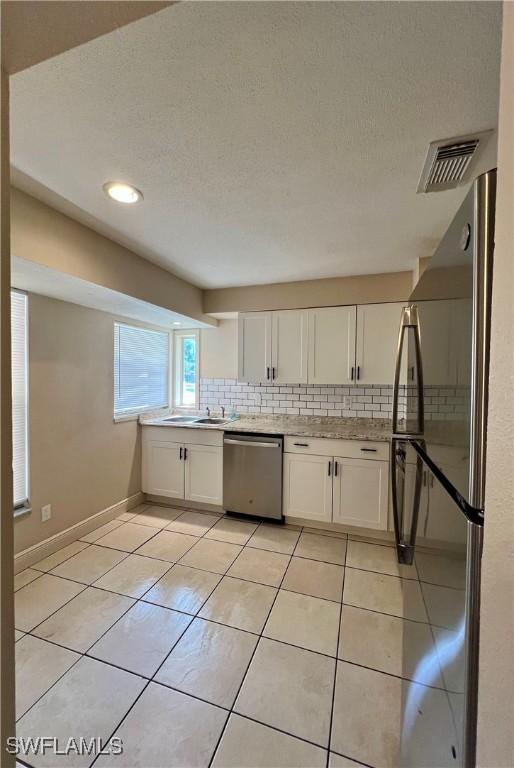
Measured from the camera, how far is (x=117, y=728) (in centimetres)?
125

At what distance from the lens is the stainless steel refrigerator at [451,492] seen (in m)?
0.57

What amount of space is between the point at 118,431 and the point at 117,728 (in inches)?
91.0

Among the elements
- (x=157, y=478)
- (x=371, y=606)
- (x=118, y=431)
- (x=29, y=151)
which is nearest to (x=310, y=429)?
(x=371, y=606)

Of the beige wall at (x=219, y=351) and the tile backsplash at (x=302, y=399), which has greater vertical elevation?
the beige wall at (x=219, y=351)

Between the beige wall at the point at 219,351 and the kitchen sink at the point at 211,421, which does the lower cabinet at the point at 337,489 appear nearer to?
the kitchen sink at the point at 211,421

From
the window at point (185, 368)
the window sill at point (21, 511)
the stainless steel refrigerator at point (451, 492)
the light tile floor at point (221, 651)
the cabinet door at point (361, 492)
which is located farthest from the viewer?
the window at point (185, 368)

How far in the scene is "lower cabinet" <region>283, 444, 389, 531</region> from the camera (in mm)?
2688

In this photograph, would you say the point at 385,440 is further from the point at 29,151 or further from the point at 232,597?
the point at 29,151

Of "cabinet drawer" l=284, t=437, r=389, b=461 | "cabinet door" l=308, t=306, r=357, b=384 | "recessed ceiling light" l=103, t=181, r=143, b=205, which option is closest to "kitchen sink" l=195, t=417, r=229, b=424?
"cabinet drawer" l=284, t=437, r=389, b=461

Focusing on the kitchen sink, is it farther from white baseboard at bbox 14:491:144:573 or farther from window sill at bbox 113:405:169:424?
white baseboard at bbox 14:491:144:573

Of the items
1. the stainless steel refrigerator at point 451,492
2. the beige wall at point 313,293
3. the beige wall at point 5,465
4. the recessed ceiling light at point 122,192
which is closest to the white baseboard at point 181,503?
the beige wall at point 313,293

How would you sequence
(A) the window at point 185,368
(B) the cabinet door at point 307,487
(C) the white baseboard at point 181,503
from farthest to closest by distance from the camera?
(A) the window at point 185,368 → (C) the white baseboard at point 181,503 → (B) the cabinet door at point 307,487

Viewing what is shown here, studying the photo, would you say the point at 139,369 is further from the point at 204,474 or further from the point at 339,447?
the point at 339,447

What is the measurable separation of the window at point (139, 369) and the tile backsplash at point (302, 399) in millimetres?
543
